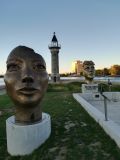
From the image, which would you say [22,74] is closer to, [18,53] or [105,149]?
[18,53]

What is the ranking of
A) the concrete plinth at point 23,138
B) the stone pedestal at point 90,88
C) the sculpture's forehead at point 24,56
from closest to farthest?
1. the concrete plinth at point 23,138
2. the sculpture's forehead at point 24,56
3. the stone pedestal at point 90,88

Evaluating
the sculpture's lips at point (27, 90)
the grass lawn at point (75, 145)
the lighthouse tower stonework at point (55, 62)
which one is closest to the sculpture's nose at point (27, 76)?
the sculpture's lips at point (27, 90)

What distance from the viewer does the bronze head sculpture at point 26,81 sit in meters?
7.17

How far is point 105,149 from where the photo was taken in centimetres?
669

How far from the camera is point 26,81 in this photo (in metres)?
7.19

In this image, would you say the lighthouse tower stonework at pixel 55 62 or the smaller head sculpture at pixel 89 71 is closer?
the smaller head sculpture at pixel 89 71

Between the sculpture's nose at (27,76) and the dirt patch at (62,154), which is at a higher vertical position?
the sculpture's nose at (27,76)

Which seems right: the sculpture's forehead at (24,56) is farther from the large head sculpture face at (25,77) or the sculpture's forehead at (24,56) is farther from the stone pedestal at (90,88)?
the stone pedestal at (90,88)

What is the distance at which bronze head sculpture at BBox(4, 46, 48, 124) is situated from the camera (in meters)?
7.17

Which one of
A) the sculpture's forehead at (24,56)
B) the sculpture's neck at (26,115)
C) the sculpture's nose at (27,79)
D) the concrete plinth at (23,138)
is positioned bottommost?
the concrete plinth at (23,138)

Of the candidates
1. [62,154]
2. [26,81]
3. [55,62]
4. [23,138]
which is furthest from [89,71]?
[55,62]

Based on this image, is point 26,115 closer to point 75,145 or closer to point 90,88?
point 75,145

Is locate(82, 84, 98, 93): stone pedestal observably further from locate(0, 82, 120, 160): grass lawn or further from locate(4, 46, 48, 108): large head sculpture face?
locate(4, 46, 48, 108): large head sculpture face

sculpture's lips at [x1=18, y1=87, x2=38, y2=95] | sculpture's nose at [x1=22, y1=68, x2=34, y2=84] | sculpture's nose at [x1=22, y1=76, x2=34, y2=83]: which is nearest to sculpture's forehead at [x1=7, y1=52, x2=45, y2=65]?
sculpture's nose at [x1=22, y1=68, x2=34, y2=84]
